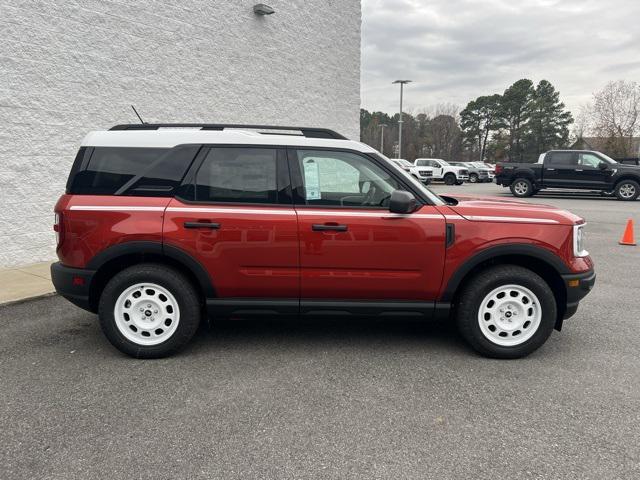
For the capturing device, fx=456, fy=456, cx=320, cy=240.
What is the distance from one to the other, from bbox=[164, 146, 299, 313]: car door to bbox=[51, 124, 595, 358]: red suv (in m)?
0.01

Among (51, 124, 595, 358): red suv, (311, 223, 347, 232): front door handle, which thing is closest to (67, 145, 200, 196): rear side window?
(51, 124, 595, 358): red suv

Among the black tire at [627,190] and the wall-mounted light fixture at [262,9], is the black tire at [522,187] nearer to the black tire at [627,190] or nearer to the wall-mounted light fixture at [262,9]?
the black tire at [627,190]

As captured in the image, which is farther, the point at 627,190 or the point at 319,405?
the point at 627,190

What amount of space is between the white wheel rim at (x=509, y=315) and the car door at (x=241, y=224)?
161 cm

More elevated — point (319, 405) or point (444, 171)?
point (444, 171)

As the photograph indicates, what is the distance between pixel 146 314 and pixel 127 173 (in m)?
1.18

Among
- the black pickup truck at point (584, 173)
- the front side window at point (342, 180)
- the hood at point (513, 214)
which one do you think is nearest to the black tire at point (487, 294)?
the hood at point (513, 214)

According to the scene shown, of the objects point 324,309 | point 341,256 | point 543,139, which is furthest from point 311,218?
point 543,139

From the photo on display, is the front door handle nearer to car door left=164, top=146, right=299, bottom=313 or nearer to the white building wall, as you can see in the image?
car door left=164, top=146, right=299, bottom=313

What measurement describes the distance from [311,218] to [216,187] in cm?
84

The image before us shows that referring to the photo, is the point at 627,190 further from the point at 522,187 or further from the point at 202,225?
the point at 202,225

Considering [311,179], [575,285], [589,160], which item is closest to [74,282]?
[311,179]

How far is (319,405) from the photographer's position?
308 cm

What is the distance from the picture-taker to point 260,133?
3982 mm
